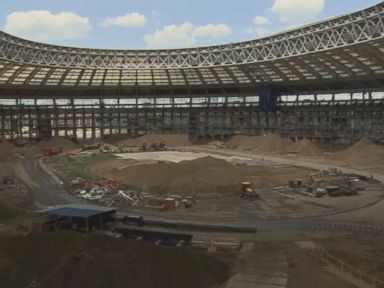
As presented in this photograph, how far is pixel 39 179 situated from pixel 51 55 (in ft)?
82.6

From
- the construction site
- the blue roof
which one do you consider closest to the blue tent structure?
the blue roof

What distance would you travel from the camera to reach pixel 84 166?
228 ft

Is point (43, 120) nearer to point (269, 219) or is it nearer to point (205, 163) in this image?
point (205, 163)

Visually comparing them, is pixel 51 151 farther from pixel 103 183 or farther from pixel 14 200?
pixel 14 200

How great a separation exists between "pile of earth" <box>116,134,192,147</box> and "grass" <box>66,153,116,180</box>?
56.1 ft

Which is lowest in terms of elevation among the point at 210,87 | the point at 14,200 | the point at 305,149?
the point at 14,200

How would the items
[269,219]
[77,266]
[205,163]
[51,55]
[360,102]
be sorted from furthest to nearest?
1. [360,102]
2. [51,55]
3. [205,163]
4. [269,219]
5. [77,266]

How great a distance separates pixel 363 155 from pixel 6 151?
5617 centimetres

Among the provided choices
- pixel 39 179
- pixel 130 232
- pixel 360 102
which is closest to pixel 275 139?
pixel 360 102

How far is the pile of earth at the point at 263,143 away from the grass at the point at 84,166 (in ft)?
87.6

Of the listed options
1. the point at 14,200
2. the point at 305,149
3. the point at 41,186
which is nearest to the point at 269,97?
the point at 305,149

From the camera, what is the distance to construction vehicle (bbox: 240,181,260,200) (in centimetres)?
4611

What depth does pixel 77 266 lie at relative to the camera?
24938mm

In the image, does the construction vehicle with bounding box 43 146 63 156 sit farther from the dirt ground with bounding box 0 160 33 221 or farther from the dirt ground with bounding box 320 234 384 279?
the dirt ground with bounding box 320 234 384 279
